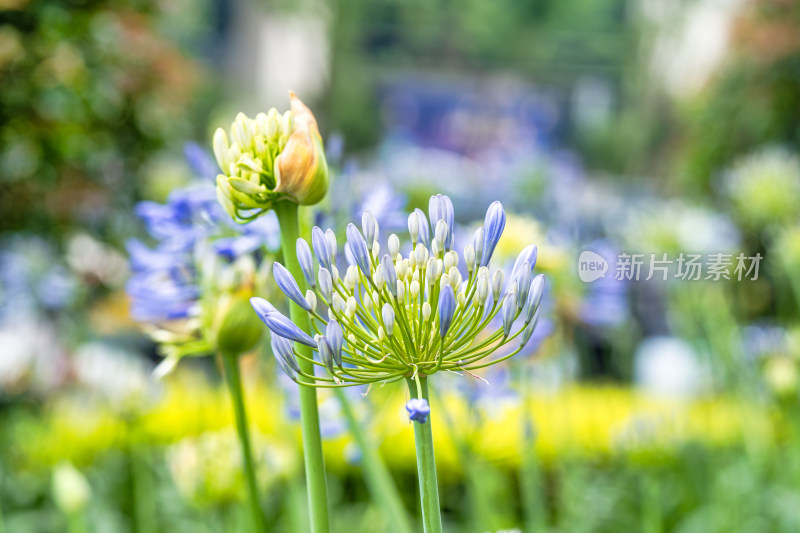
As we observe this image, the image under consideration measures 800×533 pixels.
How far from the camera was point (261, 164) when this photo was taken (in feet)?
2.18

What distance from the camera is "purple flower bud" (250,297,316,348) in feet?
1.84

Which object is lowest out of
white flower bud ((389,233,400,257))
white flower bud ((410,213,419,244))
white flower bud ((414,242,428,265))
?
white flower bud ((414,242,428,265))

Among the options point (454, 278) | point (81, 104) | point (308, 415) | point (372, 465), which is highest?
point (81, 104)

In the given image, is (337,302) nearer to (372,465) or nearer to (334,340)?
(334,340)

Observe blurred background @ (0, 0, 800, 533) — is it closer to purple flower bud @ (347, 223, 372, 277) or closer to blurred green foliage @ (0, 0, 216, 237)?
blurred green foliage @ (0, 0, 216, 237)

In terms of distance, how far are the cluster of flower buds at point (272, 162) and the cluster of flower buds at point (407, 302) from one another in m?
0.05

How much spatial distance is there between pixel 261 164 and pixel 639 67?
25.7m

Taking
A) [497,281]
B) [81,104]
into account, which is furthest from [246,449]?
[81,104]

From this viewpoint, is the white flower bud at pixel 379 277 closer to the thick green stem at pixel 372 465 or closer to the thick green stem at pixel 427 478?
the thick green stem at pixel 427 478

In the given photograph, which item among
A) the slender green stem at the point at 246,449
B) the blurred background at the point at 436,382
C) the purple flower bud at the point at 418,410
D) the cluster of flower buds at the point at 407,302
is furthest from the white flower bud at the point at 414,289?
the blurred background at the point at 436,382

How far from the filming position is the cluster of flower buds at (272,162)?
23.8 inches

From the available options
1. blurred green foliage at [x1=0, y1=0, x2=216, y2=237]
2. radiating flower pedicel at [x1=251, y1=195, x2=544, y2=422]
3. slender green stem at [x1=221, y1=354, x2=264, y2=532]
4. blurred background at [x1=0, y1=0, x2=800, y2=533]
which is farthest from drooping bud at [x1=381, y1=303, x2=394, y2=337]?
blurred green foliage at [x1=0, y1=0, x2=216, y2=237]

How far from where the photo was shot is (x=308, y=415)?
0.60 metres

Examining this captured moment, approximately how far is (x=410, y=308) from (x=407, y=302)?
0.01 meters
